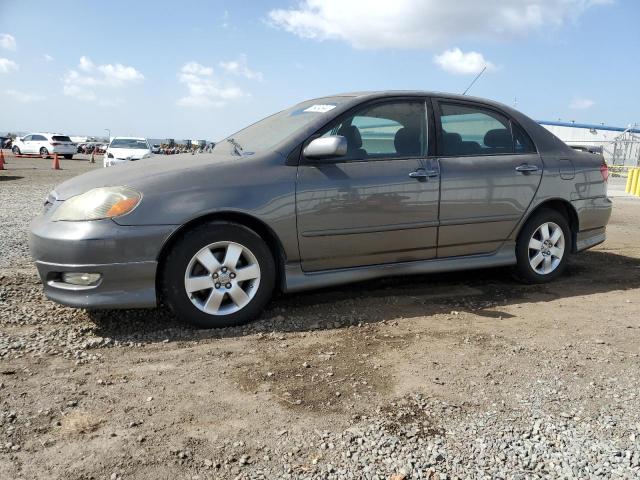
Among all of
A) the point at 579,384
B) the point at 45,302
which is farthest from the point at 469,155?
the point at 45,302

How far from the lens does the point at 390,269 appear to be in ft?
13.8

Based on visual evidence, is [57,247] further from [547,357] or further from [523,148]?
[523,148]

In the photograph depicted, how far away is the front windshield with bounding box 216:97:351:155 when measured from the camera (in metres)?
4.07

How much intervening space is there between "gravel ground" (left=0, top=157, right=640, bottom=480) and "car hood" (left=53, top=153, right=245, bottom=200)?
883mm

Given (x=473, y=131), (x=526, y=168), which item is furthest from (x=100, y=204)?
(x=526, y=168)

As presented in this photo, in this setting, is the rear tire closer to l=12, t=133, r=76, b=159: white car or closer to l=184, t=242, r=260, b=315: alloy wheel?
l=184, t=242, r=260, b=315: alloy wheel

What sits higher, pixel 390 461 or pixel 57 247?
pixel 57 247

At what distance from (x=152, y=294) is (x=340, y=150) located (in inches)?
60.3

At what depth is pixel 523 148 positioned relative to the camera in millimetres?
4801

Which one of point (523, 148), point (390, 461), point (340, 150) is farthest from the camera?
point (523, 148)

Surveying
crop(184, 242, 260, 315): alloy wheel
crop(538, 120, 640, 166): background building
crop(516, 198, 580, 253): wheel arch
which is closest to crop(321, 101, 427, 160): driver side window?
crop(184, 242, 260, 315): alloy wheel

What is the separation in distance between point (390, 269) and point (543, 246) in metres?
1.61

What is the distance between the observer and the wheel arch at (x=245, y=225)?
138 inches

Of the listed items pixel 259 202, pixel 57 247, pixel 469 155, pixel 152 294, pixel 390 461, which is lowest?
pixel 390 461
